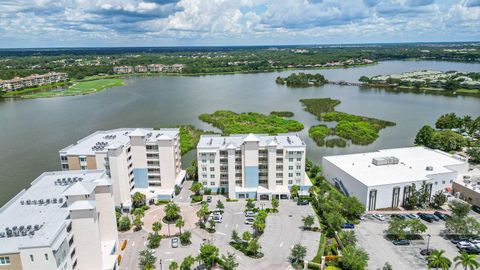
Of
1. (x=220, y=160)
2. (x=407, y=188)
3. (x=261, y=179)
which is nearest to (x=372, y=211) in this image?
(x=407, y=188)

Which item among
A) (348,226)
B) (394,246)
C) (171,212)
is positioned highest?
(171,212)

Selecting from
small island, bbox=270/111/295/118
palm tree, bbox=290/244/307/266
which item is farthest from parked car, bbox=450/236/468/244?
small island, bbox=270/111/295/118

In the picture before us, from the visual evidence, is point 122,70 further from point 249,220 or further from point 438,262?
point 438,262

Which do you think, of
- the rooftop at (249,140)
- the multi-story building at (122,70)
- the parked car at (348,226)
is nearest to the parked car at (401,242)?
the parked car at (348,226)

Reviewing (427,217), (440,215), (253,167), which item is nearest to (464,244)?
(427,217)

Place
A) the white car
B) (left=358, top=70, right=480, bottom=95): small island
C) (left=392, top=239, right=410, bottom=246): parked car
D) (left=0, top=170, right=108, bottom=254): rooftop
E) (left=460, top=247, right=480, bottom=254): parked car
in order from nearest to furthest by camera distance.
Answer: (left=0, top=170, right=108, bottom=254): rooftop
(left=460, top=247, right=480, bottom=254): parked car
the white car
(left=392, top=239, right=410, bottom=246): parked car
(left=358, top=70, right=480, bottom=95): small island

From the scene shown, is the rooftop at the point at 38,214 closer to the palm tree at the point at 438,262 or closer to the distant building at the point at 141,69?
the palm tree at the point at 438,262

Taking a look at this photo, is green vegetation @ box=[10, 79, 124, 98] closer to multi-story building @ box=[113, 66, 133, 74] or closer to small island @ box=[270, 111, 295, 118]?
multi-story building @ box=[113, 66, 133, 74]
